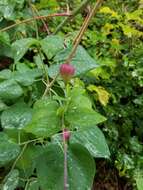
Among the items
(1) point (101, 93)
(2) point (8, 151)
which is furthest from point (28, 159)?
(1) point (101, 93)

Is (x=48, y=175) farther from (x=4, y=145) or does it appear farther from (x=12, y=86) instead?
(x=12, y=86)

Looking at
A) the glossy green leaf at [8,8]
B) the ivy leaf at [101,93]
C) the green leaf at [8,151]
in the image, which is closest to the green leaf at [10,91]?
the green leaf at [8,151]

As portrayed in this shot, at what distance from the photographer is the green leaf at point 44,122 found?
2.18 ft

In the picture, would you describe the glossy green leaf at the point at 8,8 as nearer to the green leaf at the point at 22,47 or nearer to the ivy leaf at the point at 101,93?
the green leaf at the point at 22,47

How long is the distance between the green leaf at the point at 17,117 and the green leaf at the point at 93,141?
0.31 feet

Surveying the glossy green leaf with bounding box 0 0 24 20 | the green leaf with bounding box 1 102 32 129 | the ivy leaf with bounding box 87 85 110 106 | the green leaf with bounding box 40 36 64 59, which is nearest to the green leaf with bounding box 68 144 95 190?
the green leaf with bounding box 1 102 32 129

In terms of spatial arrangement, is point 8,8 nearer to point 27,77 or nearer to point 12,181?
point 27,77

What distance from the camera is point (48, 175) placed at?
0.71m

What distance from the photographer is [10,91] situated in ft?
2.82

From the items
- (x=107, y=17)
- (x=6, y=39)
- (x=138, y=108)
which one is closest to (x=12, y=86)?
(x=6, y=39)

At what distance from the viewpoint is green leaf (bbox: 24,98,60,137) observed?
663 millimetres

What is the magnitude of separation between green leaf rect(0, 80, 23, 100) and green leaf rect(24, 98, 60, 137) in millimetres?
170

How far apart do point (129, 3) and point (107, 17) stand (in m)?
0.39

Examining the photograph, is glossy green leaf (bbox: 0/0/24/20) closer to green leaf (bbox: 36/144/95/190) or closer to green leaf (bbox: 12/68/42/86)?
green leaf (bbox: 12/68/42/86)
